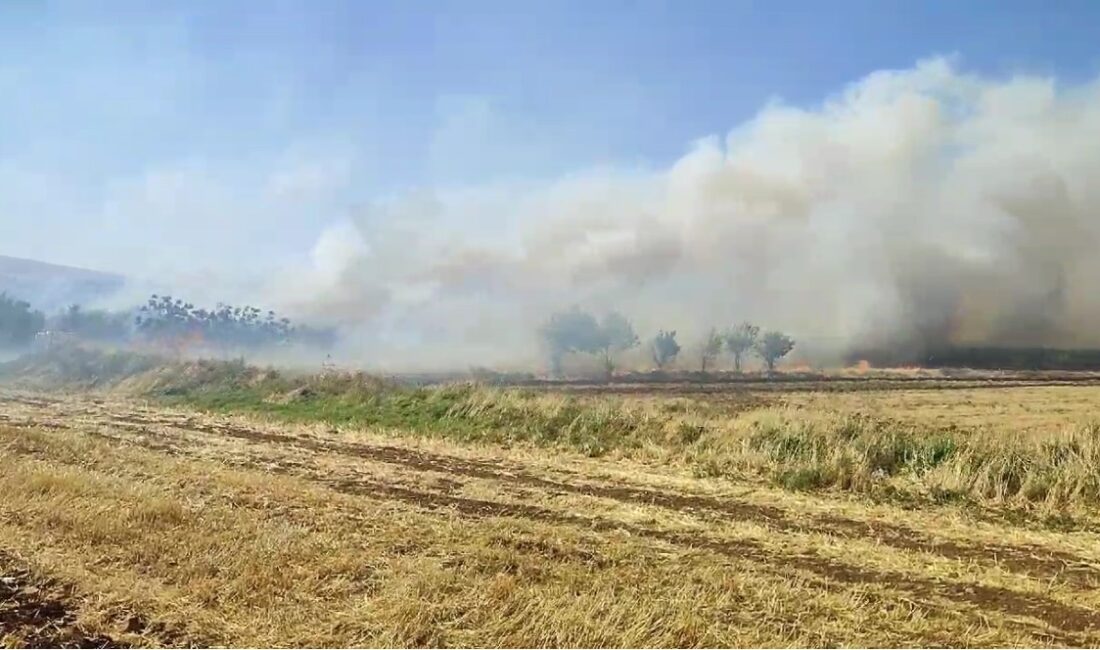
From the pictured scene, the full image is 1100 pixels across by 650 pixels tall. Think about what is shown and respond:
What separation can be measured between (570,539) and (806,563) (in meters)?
2.99

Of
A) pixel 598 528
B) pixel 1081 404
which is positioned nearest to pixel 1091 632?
pixel 598 528

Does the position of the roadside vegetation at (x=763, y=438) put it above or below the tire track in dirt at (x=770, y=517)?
above

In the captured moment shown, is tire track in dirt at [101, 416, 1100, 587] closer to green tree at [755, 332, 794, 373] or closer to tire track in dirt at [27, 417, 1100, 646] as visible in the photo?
tire track in dirt at [27, 417, 1100, 646]

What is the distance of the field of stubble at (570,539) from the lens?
664 cm

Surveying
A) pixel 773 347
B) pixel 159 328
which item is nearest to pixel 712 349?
pixel 773 347

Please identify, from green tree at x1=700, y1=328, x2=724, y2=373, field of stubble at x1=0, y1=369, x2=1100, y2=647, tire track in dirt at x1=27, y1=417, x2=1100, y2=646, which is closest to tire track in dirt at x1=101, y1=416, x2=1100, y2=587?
field of stubble at x1=0, y1=369, x2=1100, y2=647

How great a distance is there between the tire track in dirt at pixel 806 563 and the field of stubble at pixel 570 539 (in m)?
0.05

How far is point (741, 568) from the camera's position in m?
8.66

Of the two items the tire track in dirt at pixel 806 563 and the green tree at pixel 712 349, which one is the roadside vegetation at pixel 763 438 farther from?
the green tree at pixel 712 349

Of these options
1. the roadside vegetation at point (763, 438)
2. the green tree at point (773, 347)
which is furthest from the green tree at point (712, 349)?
the roadside vegetation at point (763, 438)

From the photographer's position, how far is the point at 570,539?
9.84 metres

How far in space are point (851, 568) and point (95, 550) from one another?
8.82 metres

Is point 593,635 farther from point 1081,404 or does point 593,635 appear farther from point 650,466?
point 1081,404

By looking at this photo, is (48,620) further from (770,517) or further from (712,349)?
(712,349)
